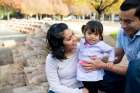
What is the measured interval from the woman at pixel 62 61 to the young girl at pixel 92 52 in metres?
0.07

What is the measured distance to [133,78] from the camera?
2.22 m

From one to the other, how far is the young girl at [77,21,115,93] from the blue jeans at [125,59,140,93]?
1.70ft

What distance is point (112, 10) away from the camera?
78.9 feet

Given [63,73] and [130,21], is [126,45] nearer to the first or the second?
[130,21]

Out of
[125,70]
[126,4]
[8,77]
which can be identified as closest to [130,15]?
[126,4]

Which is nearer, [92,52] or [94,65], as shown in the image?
[94,65]

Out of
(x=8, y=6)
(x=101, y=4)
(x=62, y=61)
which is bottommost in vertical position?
(x=8, y=6)

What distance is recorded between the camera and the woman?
291 cm

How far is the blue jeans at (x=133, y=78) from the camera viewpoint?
219cm

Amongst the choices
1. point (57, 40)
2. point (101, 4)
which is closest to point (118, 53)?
point (57, 40)

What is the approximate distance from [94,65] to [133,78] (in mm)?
550

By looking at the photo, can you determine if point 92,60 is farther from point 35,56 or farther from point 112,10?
point 112,10

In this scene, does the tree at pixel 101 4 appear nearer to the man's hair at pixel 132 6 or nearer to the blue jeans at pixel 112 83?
the blue jeans at pixel 112 83

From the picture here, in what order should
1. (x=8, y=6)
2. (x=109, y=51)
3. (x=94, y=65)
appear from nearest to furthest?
(x=94, y=65)
(x=109, y=51)
(x=8, y=6)
